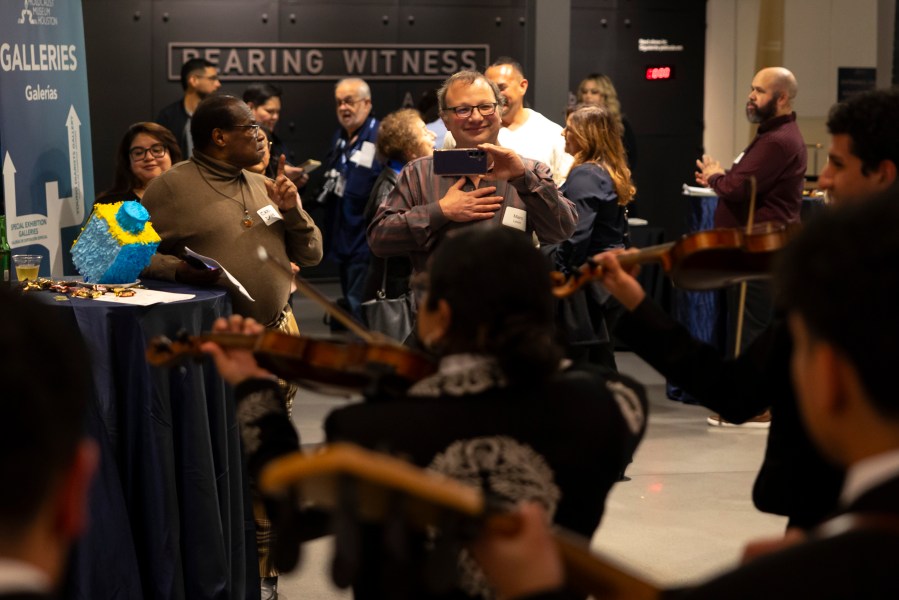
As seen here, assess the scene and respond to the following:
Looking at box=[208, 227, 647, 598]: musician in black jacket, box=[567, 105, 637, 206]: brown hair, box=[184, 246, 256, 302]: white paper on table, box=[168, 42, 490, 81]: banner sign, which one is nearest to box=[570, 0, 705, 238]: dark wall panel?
box=[168, 42, 490, 81]: banner sign

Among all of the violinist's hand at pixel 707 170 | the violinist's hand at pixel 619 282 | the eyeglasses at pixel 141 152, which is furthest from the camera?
the violinist's hand at pixel 707 170

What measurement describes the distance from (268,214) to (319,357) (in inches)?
74.9

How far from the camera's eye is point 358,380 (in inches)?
81.4

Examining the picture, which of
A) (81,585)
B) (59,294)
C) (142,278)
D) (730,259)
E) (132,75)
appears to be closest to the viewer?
(730,259)

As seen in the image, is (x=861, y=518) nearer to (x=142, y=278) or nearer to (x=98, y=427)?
(x=98, y=427)

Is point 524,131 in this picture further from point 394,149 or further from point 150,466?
point 150,466

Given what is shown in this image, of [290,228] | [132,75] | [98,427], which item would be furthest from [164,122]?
[98,427]

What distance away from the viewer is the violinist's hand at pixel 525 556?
4.32 feet

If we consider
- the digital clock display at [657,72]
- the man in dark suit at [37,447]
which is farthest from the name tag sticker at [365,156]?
the man in dark suit at [37,447]

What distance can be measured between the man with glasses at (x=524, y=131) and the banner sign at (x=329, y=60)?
4.27 meters

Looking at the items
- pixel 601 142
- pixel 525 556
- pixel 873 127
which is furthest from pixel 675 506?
pixel 525 556

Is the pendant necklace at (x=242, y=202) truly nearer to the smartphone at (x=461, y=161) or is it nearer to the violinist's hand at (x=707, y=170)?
the smartphone at (x=461, y=161)

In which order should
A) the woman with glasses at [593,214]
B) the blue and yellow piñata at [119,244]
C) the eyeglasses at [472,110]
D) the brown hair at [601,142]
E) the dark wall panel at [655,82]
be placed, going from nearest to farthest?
the blue and yellow piñata at [119,244] → the eyeglasses at [472,110] → the woman with glasses at [593,214] → the brown hair at [601,142] → the dark wall panel at [655,82]

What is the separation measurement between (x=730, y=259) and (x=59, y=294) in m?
1.95
